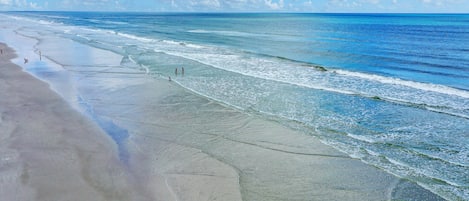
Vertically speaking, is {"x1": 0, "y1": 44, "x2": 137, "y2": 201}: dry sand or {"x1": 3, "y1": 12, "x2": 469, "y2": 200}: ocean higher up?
{"x1": 3, "y1": 12, "x2": 469, "y2": 200}: ocean

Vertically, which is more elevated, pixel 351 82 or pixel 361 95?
pixel 351 82

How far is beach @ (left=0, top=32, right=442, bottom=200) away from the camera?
9859 mm

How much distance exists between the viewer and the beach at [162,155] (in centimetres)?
986

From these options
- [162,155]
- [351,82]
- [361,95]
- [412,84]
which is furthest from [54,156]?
[412,84]

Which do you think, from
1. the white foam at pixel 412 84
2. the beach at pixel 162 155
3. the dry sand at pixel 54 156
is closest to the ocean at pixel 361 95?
the white foam at pixel 412 84

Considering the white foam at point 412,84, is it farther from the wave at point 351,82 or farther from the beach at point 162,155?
the beach at point 162,155

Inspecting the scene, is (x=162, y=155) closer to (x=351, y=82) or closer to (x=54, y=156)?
(x=54, y=156)

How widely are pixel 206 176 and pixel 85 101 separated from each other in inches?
416

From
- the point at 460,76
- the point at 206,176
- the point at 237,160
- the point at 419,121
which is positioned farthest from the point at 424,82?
the point at 206,176

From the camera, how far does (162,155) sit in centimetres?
1221

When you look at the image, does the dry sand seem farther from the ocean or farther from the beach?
the ocean

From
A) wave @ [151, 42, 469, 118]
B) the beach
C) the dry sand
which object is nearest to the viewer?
the dry sand

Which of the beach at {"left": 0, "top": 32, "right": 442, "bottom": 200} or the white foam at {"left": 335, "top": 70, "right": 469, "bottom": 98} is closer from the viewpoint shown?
the beach at {"left": 0, "top": 32, "right": 442, "bottom": 200}

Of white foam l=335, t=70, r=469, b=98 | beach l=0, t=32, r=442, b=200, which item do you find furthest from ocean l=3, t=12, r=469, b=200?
beach l=0, t=32, r=442, b=200
